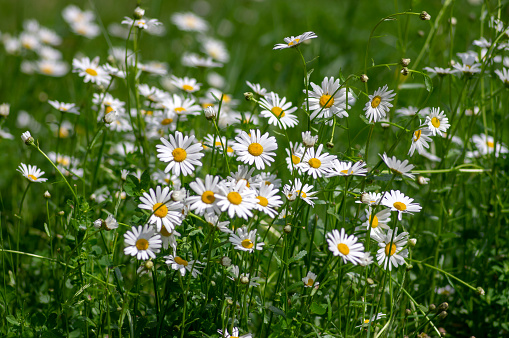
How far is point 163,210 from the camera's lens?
1.48 meters

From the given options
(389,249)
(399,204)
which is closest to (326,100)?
(399,204)

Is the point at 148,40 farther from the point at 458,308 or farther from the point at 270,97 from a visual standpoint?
the point at 458,308

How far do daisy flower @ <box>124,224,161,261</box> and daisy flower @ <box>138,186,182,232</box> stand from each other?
3 centimetres

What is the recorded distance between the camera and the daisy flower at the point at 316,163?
154 cm

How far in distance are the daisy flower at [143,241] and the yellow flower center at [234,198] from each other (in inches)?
9.3

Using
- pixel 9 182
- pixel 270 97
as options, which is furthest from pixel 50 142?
pixel 270 97

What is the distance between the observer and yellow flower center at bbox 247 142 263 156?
160 cm

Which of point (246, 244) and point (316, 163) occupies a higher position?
point (316, 163)

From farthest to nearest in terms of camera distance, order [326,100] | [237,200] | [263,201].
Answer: [326,100] < [263,201] < [237,200]

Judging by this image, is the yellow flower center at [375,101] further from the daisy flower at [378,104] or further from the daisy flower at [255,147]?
the daisy flower at [255,147]

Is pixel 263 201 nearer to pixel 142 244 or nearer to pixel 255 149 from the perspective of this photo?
pixel 255 149

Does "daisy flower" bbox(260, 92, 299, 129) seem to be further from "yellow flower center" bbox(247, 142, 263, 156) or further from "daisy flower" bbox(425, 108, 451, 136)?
"daisy flower" bbox(425, 108, 451, 136)

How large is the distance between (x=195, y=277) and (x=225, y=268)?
0.12m

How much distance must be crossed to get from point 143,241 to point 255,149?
417 mm
